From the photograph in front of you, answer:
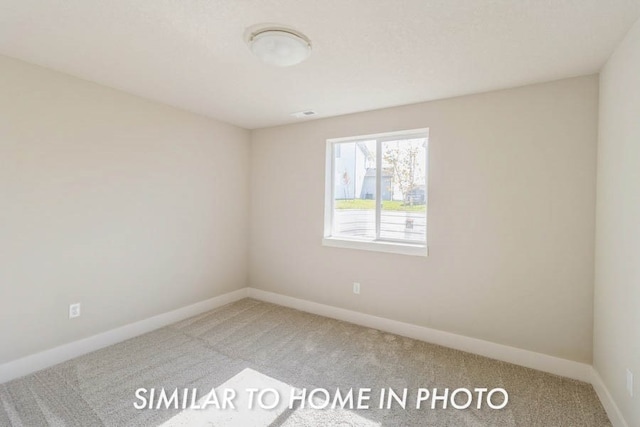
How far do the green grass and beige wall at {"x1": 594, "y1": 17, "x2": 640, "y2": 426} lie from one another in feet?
4.55

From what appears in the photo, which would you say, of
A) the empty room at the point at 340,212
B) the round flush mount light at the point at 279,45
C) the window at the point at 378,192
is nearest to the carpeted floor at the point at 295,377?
the empty room at the point at 340,212

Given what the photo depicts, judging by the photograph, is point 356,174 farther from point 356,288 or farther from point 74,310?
point 74,310

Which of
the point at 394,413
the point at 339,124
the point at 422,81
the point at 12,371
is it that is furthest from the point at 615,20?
the point at 12,371

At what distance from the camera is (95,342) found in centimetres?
263

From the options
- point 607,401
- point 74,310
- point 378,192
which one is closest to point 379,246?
point 378,192

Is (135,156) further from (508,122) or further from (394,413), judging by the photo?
(508,122)

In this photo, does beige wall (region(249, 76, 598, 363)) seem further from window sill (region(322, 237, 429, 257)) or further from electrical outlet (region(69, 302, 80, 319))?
electrical outlet (region(69, 302, 80, 319))

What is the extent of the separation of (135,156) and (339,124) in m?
2.17

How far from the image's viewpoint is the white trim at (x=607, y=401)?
1.74m

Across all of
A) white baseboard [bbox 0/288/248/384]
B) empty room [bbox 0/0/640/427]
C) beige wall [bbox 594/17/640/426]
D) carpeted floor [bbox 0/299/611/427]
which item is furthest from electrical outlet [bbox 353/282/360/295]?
beige wall [bbox 594/17/640/426]

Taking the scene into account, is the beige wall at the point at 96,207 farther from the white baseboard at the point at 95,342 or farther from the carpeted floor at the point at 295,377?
the carpeted floor at the point at 295,377

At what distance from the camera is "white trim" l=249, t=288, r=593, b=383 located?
2.32 m

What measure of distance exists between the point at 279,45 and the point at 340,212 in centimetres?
220

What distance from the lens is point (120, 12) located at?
1604 mm
